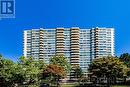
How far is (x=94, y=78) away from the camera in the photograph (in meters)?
118

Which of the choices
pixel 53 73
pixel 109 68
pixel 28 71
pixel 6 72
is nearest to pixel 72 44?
pixel 109 68

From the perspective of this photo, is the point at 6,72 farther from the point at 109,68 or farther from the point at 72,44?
the point at 72,44

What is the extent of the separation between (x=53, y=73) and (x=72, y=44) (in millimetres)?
89687

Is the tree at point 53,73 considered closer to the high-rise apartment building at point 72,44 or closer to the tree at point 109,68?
the tree at point 109,68

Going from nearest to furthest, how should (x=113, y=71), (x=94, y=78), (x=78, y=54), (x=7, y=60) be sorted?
(x=7, y=60), (x=113, y=71), (x=94, y=78), (x=78, y=54)

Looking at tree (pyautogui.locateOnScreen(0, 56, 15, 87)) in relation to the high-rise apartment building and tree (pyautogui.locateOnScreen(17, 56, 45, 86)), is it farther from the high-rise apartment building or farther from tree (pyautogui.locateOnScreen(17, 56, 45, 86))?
the high-rise apartment building

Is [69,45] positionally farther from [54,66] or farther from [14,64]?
[14,64]

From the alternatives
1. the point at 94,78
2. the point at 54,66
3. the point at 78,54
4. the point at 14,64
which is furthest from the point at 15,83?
the point at 78,54

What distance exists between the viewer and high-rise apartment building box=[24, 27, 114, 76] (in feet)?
629

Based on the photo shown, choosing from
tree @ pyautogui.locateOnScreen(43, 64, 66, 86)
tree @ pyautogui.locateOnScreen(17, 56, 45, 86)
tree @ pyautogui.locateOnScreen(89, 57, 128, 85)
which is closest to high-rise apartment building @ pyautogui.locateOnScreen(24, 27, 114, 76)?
tree @ pyautogui.locateOnScreen(89, 57, 128, 85)

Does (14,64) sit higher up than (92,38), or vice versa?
(92,38)

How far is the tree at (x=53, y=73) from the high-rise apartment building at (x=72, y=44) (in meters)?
85.0

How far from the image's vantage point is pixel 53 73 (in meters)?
102

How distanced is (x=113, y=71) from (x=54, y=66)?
1171 cm
